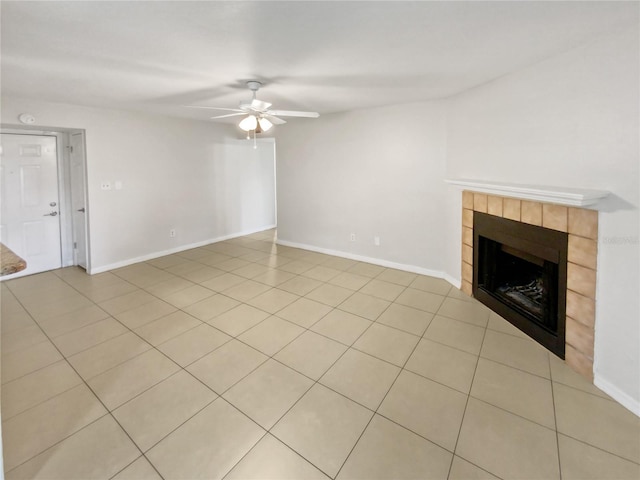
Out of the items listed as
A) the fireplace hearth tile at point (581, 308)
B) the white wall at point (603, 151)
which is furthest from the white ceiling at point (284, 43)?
the fireplace hearth tile at point (581, 308)

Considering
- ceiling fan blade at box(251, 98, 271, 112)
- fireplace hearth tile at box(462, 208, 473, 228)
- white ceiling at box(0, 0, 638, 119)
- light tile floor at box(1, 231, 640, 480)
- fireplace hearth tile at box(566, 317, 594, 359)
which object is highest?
white ceiling at box(0, 0, 638, 119)

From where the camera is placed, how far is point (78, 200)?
4562mm

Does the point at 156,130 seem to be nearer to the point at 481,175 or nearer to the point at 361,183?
the point at 361,183

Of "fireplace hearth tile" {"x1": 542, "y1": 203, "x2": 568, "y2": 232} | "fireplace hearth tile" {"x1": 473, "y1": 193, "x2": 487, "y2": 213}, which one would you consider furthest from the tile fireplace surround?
"fireplace hearth tile" {"x1": 473, "y1": 193, "x2": 487, "y2": 213}

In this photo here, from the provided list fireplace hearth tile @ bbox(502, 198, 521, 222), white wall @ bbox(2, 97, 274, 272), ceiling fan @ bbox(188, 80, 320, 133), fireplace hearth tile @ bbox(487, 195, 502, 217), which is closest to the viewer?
fireplace hearth tile @ bbox(502, 198, 521, 222)

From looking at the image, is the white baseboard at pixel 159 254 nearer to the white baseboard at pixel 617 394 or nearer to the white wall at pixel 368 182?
the white wall at pixel 368 182

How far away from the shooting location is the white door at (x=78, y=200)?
438cm

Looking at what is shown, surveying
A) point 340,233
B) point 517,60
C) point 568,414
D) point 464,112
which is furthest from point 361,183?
point 568,414

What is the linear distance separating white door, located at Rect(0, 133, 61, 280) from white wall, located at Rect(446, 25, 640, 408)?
231 inches

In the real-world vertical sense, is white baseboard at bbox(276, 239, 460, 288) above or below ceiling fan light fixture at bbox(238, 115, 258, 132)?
below

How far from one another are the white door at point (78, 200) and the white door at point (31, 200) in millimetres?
204

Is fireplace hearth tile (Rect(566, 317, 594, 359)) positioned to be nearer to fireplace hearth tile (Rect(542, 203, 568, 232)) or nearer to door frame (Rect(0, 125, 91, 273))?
fireplace hearth tile (Rect(542, 203, 568, 232))

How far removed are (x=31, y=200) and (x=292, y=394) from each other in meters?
4.69

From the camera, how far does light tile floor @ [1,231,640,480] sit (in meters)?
1.61
